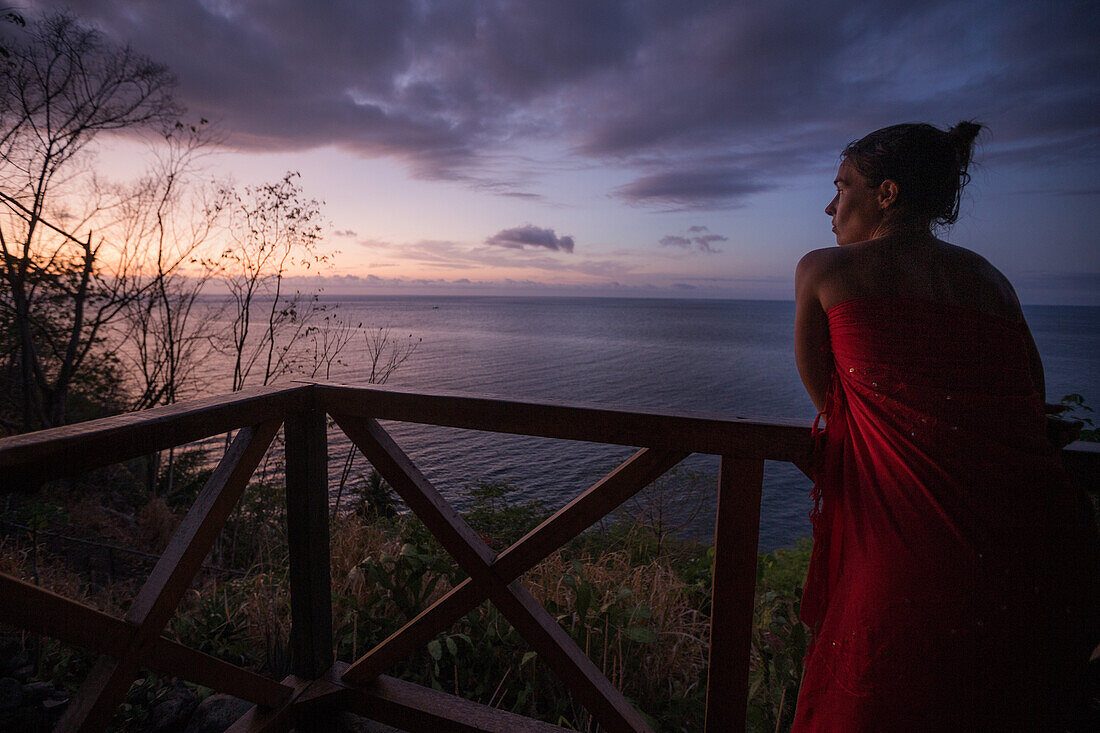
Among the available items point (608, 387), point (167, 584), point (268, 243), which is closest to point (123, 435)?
point (167, 584)

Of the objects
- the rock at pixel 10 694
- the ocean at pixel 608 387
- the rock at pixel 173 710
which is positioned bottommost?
the ocean at pixel 608 387

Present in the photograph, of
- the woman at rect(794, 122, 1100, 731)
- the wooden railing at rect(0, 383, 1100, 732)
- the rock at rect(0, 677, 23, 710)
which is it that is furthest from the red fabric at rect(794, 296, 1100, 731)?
the rock at rect(0, 677, 23, 710)

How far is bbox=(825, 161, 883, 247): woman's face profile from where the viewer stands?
1369 mm

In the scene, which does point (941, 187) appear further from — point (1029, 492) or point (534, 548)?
point (534, 548)

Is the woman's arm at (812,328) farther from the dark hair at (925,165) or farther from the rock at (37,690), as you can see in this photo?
the rock at (37,690)

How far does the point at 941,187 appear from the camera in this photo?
1329 millimetres

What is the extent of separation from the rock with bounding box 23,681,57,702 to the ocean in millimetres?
1653

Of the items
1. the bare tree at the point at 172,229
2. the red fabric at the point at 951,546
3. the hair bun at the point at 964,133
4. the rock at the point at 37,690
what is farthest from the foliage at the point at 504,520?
the hair bun at the point at 964,133

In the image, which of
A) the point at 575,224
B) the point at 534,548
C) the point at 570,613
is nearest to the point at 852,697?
the point at 534,548

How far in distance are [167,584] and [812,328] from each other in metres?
1.82

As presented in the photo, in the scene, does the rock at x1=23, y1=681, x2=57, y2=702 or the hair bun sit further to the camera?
the rock at x1=23, y1=681, x2=57, y2=702

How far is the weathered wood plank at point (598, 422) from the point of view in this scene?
1.37 m

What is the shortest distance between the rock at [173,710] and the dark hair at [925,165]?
305cm

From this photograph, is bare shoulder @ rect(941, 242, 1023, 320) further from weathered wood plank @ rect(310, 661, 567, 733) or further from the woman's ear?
weathered wood plank @ rect(310, 661, 567, 733)
